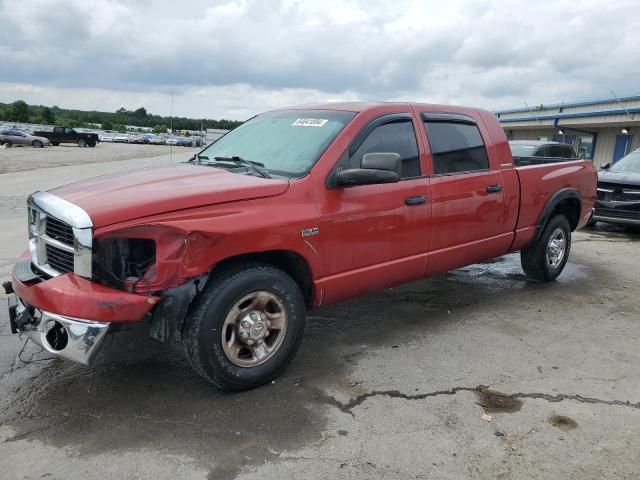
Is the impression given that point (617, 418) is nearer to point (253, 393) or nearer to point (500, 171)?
point (253, 393)

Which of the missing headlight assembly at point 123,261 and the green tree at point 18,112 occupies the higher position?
the green tree at point 18,112

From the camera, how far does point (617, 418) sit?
10.9 feet

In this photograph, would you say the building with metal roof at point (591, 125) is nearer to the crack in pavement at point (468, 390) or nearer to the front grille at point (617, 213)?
the front grille at point (617, 213)

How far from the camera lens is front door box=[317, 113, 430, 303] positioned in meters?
3.85

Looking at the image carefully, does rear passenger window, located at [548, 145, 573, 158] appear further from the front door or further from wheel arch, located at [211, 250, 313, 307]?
wheel arch, located at [211, 250, 313, 307]

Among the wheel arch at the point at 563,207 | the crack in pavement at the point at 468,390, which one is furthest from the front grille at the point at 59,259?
the wheel arch at the point at 563,207

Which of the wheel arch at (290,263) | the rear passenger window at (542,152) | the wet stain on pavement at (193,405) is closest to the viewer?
the wet stain on pavement at (193,405)

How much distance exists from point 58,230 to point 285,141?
5.82 ft

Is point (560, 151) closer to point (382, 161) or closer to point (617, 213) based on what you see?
point (617, 213)

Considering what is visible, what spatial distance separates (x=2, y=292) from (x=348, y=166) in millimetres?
3957

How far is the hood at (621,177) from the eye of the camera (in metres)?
9.99

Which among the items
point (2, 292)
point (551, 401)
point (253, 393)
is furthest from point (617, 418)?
point (2, 292)

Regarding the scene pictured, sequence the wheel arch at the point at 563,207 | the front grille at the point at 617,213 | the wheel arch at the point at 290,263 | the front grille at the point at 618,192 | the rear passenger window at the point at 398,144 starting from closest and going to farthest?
1. the wheel arch at the point at 290,263
2. the rear passenger window at the point at 398,144
3. the wheel arch at the point at 563,207
4. the front grille at the point at 617,213
5. the front grille at the point at 618,192

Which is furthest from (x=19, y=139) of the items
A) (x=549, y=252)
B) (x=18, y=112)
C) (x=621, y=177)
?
(x=18, y=112)
